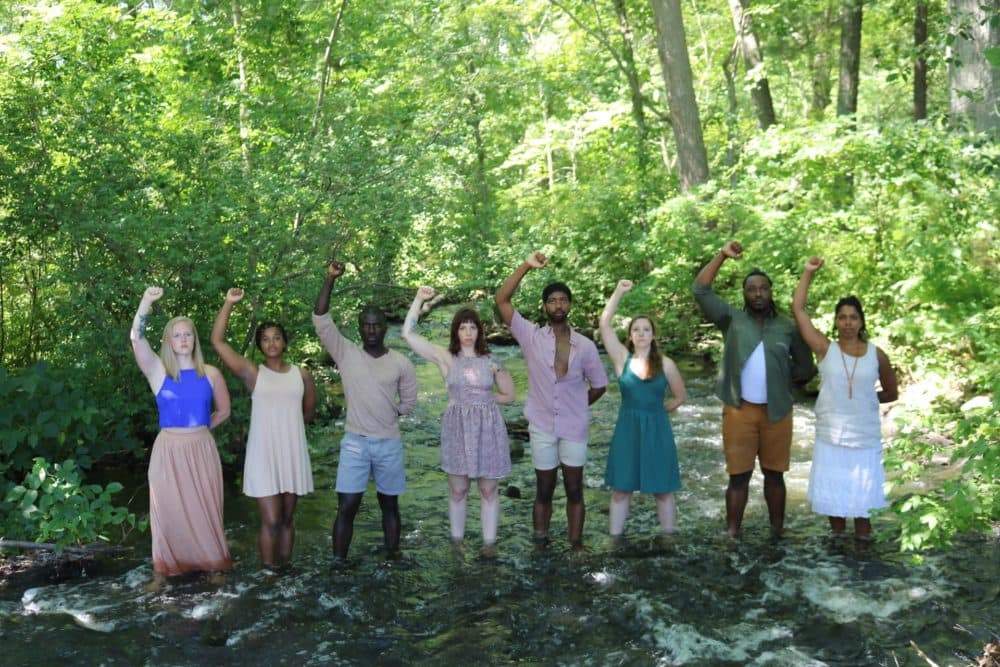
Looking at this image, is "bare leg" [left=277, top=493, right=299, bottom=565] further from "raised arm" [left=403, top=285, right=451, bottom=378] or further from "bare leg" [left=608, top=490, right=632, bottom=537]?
"bare leg" [left=608, top=490, right=632, bottom=537]

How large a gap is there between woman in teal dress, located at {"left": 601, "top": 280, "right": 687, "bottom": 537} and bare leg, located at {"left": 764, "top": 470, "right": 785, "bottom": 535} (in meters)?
0.78

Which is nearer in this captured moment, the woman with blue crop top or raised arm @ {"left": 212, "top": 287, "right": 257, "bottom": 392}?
the woman with blue crop top

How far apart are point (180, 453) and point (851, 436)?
4.62m

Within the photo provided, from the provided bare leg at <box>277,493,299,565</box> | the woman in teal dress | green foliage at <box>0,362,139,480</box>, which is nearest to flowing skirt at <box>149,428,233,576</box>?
bare leg at <box>277,493,299,565</box>

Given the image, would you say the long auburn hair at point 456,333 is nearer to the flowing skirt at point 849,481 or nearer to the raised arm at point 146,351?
the raised arm at point 146,351

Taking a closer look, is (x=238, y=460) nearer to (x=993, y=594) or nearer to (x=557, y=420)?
(x=557, y=420)

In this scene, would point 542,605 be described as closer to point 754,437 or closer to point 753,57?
point 754,437

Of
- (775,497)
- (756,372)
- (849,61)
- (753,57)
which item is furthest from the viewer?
(849,61)

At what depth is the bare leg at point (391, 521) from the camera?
280 inches

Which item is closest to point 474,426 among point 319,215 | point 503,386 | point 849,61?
point 503,386

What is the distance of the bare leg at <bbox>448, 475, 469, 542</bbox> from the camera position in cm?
704

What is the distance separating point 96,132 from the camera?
873 cm

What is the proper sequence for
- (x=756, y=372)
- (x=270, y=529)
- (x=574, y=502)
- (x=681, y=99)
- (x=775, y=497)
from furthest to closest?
(x=681, y=99) < (x=775, y=497) < (x=574, y=502) < (x=756, y=372) < (x=270, y=529)

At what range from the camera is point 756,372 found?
700cm
